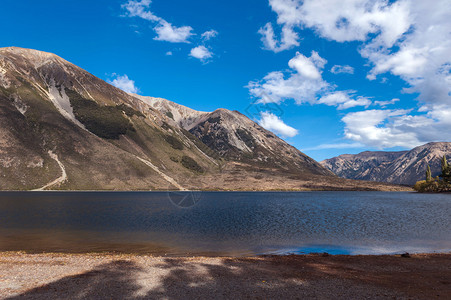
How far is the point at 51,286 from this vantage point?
18.3 m

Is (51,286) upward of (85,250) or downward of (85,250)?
upward

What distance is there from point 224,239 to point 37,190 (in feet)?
627

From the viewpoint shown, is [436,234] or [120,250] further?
[436,234]

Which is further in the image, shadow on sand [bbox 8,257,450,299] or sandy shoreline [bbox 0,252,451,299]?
sandy shoreline [bbox 0,252,451,299]

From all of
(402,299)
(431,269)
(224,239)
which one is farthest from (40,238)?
(431,269)

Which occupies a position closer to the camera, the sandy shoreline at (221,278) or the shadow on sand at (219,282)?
the shadow on sand at (219,282)

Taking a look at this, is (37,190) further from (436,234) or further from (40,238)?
(436,234)

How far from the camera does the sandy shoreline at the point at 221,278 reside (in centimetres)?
1727

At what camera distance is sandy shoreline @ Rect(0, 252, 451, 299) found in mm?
17266

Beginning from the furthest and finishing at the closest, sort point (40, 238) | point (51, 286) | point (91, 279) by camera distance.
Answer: point (40, 238)
point (91, 279)
point (51, 286)

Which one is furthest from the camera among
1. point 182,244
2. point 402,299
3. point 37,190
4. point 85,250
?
point 37,190

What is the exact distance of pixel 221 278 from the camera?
68.8 ft

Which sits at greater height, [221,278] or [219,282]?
[219,282]

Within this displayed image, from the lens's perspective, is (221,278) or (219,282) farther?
(221,278)
